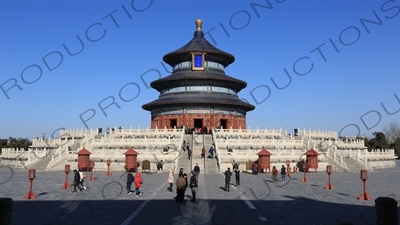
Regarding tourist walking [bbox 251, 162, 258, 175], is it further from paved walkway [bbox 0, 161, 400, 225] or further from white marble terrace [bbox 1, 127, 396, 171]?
paved walkway [bbox 0, 161, 400, 225]

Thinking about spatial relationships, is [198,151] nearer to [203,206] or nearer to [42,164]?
[42,164]

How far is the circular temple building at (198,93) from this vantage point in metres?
54.7

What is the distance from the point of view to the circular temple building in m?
54.7

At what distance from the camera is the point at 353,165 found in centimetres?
3544

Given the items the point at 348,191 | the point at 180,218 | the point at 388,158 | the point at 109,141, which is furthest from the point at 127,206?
the point at 388,158

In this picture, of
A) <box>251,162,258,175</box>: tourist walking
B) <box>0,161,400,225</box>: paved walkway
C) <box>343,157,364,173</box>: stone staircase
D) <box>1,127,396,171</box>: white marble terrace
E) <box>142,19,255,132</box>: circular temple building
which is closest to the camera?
Answer: <box>0,161,400,225</box>: paved walkway

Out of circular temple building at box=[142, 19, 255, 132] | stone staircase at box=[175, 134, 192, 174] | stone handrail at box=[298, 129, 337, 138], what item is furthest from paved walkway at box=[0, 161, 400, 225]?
circular temple building at box=[142, 19, 255, 132]

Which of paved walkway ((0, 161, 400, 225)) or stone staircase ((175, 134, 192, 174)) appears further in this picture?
stone staircase ((175, 134, 192, 174))

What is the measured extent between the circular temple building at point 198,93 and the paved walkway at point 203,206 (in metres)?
31.6

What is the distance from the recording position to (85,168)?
32625 mm

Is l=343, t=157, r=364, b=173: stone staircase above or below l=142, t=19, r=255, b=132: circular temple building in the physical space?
below

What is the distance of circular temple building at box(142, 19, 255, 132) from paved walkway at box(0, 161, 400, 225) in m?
31.6

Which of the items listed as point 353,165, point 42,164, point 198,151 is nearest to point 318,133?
point 353,165

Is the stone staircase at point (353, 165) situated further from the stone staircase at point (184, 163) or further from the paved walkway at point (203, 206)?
the stone staircase at point (184, 163)
